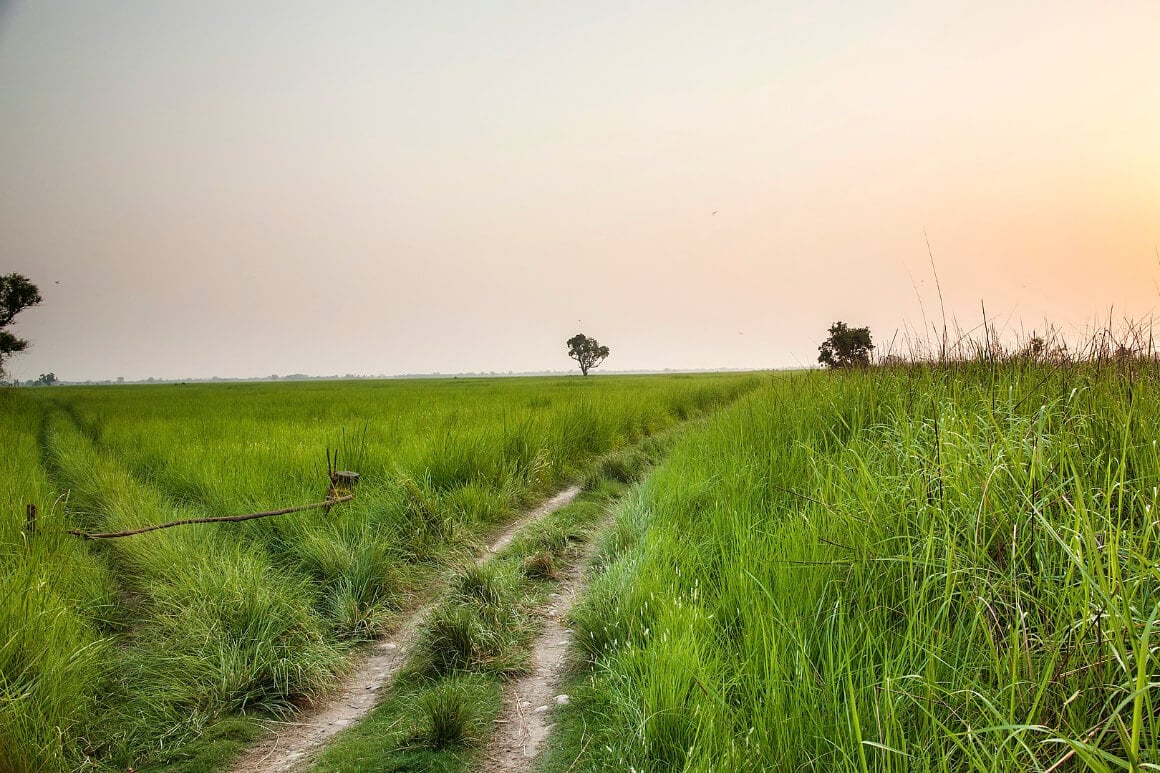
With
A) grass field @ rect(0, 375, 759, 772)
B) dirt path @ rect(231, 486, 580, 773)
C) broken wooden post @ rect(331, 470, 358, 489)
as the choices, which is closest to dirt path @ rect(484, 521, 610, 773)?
dirt path @ rect(231, 486, 580, 773)

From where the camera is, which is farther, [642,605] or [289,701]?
[642,605]

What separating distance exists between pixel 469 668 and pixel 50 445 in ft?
46.5

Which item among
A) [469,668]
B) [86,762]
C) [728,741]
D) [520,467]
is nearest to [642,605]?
[469,668]

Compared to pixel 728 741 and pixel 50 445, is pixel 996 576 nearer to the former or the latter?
pixel 728 741

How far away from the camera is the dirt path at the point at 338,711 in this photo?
2998 millimetres

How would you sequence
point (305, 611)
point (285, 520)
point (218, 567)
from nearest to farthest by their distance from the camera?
point (305, 611), point (218, 567), point (285, 520)

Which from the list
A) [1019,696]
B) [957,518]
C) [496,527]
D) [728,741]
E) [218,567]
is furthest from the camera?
[496,527]

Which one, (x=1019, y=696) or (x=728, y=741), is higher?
(x=1019, y=696)

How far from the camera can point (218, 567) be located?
465cm

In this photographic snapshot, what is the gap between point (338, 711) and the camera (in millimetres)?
3482

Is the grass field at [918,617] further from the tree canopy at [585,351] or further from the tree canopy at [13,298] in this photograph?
the tree canopy at [585,351]

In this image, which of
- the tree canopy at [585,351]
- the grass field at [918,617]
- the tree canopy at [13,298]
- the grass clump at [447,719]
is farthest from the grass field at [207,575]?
the tree canopy at [585,351]

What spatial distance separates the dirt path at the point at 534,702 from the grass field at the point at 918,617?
0.57 feet

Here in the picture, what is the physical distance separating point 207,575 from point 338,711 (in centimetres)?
196
